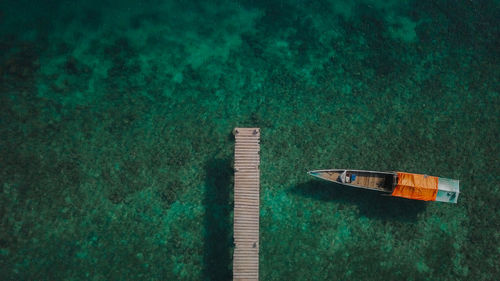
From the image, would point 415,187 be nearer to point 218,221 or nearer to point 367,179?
point 367,179

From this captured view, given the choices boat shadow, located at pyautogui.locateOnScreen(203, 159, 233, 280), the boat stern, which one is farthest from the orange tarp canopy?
boat shadow, located at pyautogui.locateOnScreen(203, 159, 233, 280)

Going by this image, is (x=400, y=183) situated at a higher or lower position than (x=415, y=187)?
higher

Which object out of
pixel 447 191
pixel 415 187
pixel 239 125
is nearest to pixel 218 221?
pixel 239 125

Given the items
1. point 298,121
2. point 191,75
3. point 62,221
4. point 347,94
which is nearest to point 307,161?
point 298,121

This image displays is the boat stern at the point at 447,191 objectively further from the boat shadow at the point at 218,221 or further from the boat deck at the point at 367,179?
the boat shadow at the point at 218,221

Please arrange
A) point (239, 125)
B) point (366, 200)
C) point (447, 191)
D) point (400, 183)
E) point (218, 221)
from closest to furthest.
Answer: point (400, 183)
point (447, 191)
point (218, 221)
point (366, 200)
point (239, 125)

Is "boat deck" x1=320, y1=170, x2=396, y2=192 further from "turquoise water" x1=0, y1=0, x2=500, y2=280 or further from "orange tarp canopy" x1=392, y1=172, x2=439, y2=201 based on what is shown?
"turquoise water" x1=0, y1=0, x2=500, y2=280
